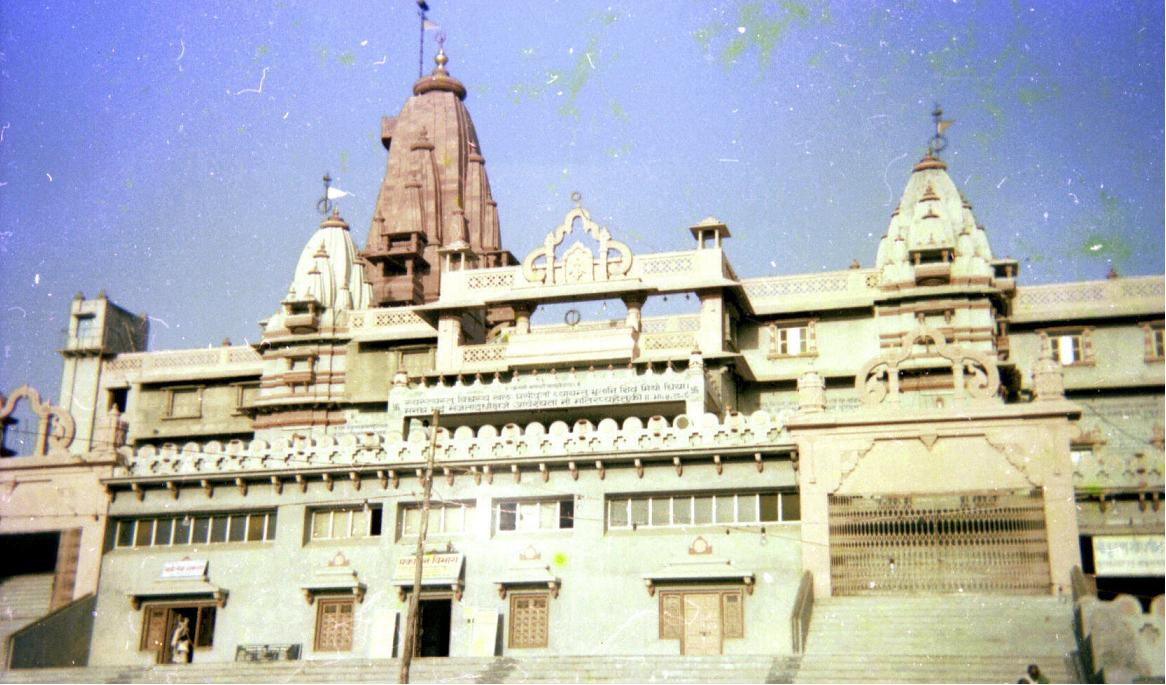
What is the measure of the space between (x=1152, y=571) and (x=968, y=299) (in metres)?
12.6

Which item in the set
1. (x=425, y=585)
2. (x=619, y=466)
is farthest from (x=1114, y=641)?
(x=425, y=585)

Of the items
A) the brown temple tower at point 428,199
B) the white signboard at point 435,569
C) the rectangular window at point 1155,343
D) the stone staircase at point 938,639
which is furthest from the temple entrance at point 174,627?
the rectangular window at point 1155,343

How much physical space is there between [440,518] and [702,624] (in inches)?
313

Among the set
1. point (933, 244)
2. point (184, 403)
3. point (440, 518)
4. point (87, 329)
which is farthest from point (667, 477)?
point (87, 329)

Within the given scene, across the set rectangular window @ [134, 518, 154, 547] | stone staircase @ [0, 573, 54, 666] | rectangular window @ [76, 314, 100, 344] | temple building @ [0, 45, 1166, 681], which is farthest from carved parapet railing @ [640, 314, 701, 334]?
rectangular window @ [76, 314, 100, 344]

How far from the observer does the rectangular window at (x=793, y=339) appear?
140ft

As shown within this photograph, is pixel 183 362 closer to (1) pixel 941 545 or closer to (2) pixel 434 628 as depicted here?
(2) pixel 434 628

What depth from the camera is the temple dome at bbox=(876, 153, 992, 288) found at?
41062mm

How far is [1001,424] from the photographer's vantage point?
31328 mm

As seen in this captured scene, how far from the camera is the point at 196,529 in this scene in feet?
127

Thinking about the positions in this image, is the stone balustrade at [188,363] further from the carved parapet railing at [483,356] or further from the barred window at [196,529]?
the barred window at [196,529]

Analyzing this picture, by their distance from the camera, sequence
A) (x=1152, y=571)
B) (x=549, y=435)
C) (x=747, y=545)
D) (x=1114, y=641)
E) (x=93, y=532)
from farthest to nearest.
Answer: (x=93, y=532) < (x=549, y=435) < (x=747, y=545) < (x=1152, y=571) < (x=1114, y=641)

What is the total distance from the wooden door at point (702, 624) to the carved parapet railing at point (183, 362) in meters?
21.8

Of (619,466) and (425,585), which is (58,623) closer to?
(425,585)
